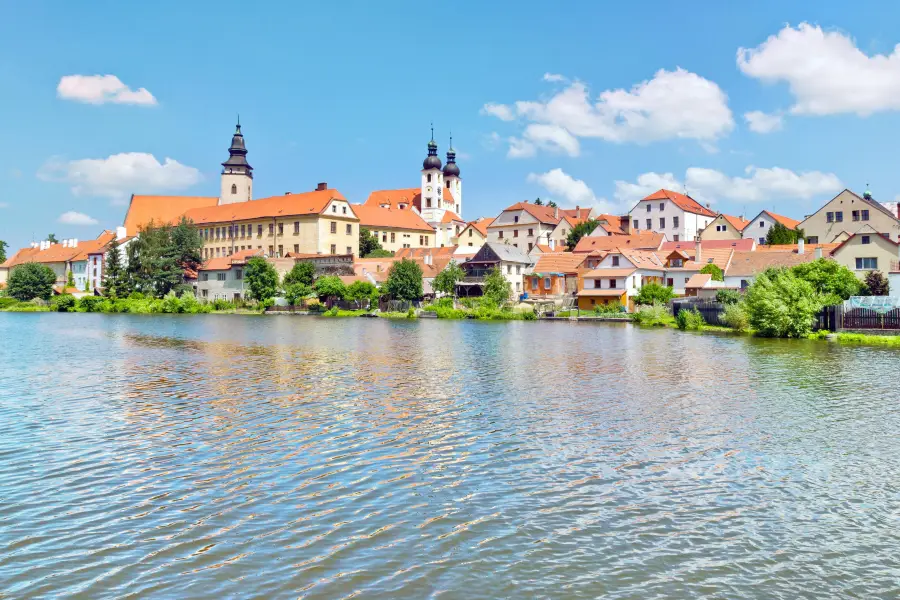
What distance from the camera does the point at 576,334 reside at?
46719 millimetres

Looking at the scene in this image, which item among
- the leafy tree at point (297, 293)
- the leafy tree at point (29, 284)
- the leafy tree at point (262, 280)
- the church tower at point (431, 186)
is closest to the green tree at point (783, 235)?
the leafy tree at point (297, 293)

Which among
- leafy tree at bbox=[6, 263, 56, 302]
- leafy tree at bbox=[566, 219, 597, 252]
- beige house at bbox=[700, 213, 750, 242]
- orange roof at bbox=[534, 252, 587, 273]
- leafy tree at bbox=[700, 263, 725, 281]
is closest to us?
leafy tree at bbox=[700, 263, 725, 281]

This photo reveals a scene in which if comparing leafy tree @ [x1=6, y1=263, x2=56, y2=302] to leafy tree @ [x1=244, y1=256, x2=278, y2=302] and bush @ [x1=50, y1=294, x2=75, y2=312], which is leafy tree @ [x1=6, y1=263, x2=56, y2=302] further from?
leafy tree @ [x1=244, y1=256, x2=278, y2=302]

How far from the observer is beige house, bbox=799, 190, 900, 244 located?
73.6 m

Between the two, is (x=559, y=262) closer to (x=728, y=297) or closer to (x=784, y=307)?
(x=728, y=297)

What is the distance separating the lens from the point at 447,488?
1012cm

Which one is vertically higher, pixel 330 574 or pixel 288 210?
pixel 288 210

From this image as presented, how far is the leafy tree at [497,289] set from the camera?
72.8 m

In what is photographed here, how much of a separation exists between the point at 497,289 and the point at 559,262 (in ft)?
40.4

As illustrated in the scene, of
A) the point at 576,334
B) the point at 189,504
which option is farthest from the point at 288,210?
the point at 189,504

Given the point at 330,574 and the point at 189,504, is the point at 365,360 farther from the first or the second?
the point at 330,574

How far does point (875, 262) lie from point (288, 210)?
7553 cm

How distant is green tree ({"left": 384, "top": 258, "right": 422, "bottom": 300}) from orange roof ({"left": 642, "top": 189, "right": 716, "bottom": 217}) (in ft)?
128

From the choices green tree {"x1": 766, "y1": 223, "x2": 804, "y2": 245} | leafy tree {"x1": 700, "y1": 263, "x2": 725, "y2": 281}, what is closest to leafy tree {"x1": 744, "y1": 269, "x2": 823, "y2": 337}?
leafy tree {"x1": 700, "y1": 263, "x2": 725, "y2": 281}
